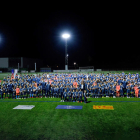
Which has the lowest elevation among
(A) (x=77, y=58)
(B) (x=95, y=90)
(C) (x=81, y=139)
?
(C) (x=81, y=139)

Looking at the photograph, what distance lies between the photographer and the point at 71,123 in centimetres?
872

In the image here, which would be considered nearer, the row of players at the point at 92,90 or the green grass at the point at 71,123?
the green grass at the point at 71,123

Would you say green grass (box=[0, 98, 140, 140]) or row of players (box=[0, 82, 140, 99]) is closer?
green grass (box=[0, 98, 140, 140])

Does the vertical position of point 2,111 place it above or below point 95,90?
below

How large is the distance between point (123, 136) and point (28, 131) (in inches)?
188

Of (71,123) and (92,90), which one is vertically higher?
(92,90)

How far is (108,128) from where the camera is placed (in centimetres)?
798

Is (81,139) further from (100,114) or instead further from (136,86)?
(136,86)

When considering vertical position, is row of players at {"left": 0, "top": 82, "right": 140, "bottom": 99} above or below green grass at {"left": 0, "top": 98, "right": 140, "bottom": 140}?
above

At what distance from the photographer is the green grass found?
23.8 ft

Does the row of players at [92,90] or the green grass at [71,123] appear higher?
the row of players at [92,90]

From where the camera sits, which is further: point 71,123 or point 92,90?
point 92,90

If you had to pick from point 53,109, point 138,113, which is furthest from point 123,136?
point 53,109

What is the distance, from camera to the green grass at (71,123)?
23.8 ft
